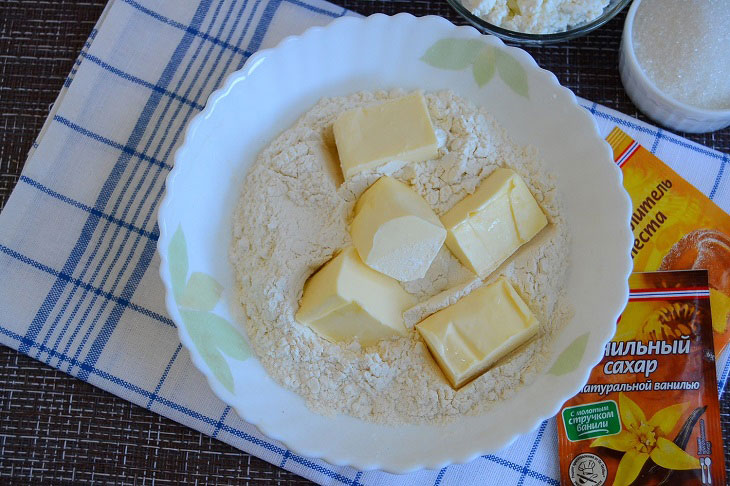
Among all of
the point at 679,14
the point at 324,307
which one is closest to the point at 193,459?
the point at 324,307

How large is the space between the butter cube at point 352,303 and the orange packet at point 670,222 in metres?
0.53

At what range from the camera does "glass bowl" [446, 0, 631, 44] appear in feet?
4.30

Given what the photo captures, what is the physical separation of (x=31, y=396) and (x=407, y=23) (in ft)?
3.48

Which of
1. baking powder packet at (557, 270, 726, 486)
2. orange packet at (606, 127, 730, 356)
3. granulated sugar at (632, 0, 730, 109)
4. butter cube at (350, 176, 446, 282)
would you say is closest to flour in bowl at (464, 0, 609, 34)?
granulated sugar at (632, 0, 730, 109)

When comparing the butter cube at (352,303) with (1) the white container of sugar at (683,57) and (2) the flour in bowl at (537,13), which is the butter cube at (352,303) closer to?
(2) the flour in bowl at (537,13)

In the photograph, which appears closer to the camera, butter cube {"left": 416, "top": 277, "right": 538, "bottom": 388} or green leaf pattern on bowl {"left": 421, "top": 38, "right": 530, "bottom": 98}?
butter cube {"left": 416, "top": 277, "right": 538, "bottom": 388}

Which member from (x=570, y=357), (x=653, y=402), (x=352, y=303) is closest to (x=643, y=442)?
(x=653, y=402)

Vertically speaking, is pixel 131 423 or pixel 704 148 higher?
pixel 704 148

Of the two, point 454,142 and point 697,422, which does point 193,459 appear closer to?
point 454,142

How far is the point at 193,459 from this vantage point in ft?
4.34

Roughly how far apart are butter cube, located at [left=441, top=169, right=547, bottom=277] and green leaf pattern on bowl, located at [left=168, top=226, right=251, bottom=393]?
1.42 feet

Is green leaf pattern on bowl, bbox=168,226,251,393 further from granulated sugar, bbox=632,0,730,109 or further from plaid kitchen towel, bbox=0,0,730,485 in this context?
granulated sugar, bbox=632,0,730,109

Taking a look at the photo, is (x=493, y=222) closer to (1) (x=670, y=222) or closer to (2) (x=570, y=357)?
(2) (x=570, y=357)

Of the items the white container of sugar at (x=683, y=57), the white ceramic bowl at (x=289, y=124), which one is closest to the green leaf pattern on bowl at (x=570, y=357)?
the white ceramic bowl at (x=289, y=124)
